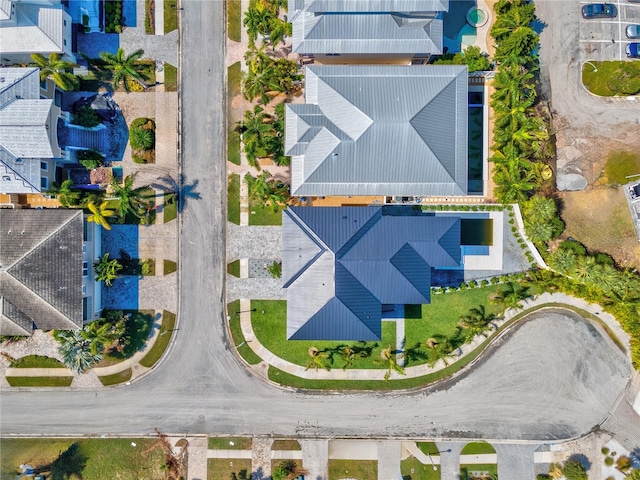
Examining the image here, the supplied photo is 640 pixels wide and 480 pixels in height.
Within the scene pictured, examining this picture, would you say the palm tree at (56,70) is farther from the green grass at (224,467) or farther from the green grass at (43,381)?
the green grass at (224,467)

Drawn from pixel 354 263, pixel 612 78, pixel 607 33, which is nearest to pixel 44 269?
pixel 354 263

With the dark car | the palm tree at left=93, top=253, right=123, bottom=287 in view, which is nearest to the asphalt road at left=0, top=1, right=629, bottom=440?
the palm tree at left=93, top=253, right=123, bottom=287

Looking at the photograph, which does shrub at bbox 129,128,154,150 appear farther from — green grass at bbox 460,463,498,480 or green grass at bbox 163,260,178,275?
green grass at bbox 460,463,498,480

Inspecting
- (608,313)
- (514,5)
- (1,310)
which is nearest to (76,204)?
(1,310)

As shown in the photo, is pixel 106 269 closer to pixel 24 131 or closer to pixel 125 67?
pixel 24 131

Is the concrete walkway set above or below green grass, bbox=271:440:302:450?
above

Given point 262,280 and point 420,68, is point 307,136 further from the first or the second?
point 262,280
